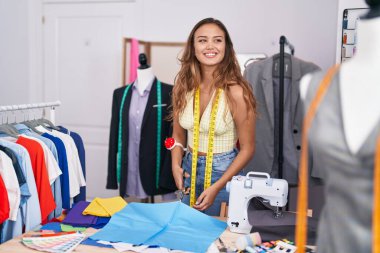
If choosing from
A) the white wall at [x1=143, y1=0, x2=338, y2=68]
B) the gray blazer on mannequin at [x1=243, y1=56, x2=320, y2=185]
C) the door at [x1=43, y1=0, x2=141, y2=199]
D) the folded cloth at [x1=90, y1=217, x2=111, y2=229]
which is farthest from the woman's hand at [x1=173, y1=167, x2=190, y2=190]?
the door at [x1=43, y1=0, x2=141, y2=199]

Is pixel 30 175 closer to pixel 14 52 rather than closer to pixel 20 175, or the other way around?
pixel 20 175

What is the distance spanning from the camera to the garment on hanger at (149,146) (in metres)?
3.17

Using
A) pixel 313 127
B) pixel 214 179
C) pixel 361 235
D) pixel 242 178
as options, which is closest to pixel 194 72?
pixel 214 179

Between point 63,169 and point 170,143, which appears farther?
point 63,169

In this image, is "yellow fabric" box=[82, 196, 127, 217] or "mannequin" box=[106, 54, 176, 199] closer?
"yellow fabric" box=[82, 196, 127, 217]

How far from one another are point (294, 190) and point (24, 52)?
3215 millimetres

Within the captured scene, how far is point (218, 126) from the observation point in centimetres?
230

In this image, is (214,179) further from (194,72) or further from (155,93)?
(155,93)

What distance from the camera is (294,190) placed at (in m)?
4.05

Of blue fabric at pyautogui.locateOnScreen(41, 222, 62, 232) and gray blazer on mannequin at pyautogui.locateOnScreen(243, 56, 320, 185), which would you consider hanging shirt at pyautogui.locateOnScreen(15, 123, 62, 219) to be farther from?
gray blazer on mannequin at pyautogui.locateOnScreen(243, 56, 320, 185)

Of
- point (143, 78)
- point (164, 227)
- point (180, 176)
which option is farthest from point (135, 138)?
point (164, 227)

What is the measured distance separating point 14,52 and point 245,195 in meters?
3.91

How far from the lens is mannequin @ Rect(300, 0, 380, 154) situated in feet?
3.19

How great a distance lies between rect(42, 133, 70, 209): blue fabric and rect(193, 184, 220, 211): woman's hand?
0.95 m
